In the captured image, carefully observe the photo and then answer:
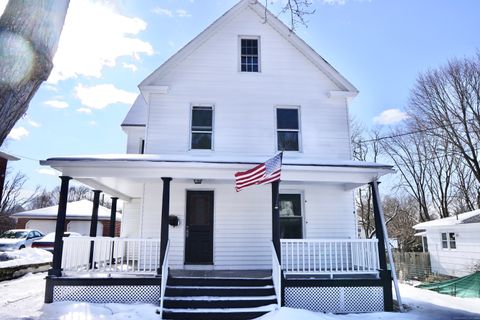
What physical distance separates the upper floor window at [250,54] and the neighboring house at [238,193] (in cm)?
4

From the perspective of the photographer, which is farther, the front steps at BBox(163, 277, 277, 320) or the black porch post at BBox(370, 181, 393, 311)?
the black porch post at BBox(370, 181, 393, 311)

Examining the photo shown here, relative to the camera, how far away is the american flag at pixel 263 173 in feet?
24.6

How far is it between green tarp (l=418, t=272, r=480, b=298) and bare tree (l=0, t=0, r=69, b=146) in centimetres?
1321

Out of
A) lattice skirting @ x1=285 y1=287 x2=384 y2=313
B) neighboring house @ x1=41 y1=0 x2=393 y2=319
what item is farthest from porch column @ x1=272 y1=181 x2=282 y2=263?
lattice skirting @ x1=285 y1=287 x2=384 y2=313

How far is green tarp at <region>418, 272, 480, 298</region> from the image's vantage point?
11.3 m

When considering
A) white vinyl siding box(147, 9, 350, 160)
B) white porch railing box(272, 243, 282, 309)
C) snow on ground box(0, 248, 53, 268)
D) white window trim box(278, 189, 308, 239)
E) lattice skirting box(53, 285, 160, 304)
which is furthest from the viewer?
snow on ground box(0, 248, 53, 268)

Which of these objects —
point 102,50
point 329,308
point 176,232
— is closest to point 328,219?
point 329,308

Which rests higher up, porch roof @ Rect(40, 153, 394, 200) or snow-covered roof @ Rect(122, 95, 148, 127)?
snow-covered roof @ Rect(122, 95, 148, 127)

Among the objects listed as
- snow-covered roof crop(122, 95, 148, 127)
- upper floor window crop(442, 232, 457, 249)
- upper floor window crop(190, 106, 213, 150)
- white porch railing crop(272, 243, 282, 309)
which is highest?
snow-covered roof crop(122, 95, 148, 127)

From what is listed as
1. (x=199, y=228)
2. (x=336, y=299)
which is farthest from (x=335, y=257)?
(x=199, y=228)

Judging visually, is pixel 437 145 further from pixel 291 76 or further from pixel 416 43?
pixel 291 76

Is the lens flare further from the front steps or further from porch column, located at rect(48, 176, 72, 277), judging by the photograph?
the front steps

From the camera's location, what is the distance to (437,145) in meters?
24.8

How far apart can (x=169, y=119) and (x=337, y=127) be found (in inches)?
206
